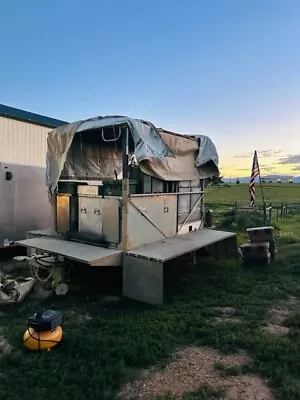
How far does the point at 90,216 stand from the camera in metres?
5.60

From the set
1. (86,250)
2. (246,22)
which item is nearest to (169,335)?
(86,250)

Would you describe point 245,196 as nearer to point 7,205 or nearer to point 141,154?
point 7,205

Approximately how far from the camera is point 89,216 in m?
5.62

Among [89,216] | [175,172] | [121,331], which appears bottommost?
[121,331]

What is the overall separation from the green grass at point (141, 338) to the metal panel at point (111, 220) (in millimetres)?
970

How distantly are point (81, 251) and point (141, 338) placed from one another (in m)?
1.98

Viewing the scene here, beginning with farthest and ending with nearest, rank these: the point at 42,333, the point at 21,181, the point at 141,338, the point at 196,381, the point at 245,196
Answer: the point at 245,196 → the point at 21,181 → the point at 141,338 → the point at 42,333 → the point at 196,381


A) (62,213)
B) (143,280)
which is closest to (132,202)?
(143,280)

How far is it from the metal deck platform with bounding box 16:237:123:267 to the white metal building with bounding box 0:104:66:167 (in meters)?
4.25

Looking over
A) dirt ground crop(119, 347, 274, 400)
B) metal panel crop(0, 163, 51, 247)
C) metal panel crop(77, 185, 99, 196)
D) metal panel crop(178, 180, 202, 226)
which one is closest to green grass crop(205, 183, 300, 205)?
metal panel crop(178, 180, 202, 226)

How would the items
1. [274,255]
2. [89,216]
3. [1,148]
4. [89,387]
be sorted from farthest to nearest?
[1,148] < [274,255] < [89,216] < [89,387]

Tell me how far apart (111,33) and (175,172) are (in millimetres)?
6213

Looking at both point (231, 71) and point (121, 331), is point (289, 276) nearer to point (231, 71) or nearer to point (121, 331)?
point (121, 331)

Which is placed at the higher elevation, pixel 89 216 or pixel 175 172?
pixel 175 172
